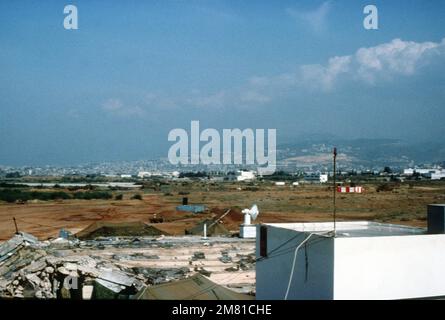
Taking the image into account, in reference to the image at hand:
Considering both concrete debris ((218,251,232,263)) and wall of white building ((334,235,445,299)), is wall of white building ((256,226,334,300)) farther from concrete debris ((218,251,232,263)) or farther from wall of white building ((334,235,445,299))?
concrete debris ((218,251,232,263))

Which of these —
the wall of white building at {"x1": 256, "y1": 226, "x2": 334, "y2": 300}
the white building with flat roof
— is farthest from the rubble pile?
the white building with flat roof

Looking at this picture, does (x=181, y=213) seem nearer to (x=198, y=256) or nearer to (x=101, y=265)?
(x=198, y=256)

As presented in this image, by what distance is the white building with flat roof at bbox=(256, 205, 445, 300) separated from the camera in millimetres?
9242

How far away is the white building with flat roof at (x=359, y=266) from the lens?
30.3 ft

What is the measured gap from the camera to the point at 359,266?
30.4ft

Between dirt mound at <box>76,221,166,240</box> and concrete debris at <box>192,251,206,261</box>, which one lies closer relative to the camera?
concrete debris at <box>192,251,206,261</box>

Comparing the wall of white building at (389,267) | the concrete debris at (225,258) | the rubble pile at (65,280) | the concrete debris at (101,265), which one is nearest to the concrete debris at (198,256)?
the concrete debris at (101,265)

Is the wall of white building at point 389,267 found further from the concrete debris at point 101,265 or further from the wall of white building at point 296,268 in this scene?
the concrete debris at point 101,265

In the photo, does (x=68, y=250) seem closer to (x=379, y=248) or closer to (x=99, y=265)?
(x=99, y=265)

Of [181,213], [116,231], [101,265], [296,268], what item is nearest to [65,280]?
[101,265]

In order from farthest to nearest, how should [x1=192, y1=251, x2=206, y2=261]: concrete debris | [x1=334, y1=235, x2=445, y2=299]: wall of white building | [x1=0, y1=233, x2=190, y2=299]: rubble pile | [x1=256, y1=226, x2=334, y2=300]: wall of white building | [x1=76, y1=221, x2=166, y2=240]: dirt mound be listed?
[x1=76, y1=221, x2=166, y2=240]: dirt mound → [x1=192, y1=251, x2=206, y2=261]: concrete debris → [x1=0, y1=233, x2=190, y2=299]: rubble pile → [x1=256, y1=226, x2=334, y2=300]: wall of white building → [x1=334, y1=235, x2=445, y2=299]: wall of white building
